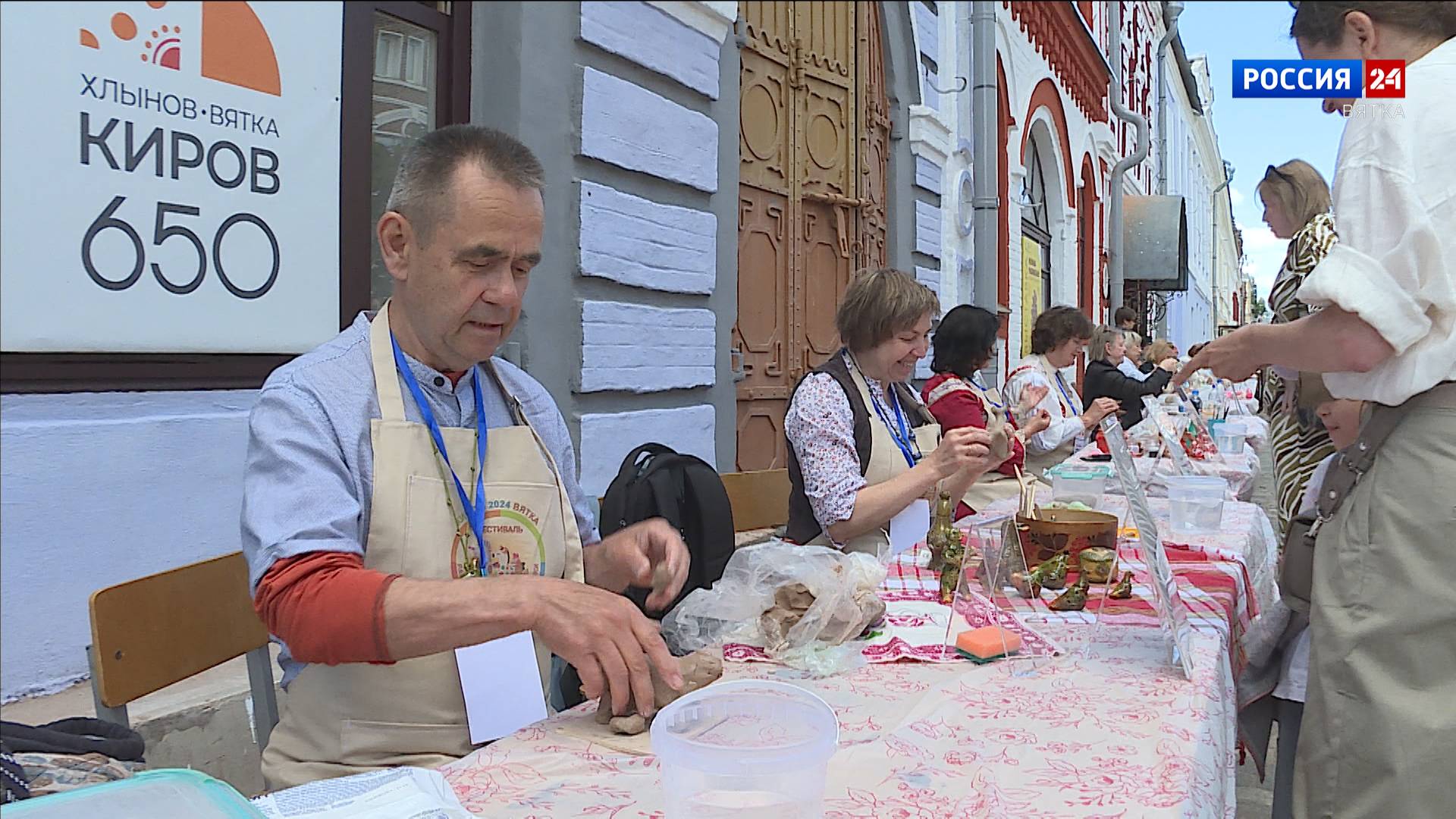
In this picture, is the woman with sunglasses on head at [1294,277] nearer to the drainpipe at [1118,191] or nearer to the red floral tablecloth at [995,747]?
the red floral tablecloth at [995,747]

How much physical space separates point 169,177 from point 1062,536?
2.53m

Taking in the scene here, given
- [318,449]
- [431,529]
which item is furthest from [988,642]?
[318,449]

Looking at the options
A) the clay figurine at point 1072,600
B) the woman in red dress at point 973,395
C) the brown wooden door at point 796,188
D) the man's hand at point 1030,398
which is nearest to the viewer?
the clay figurine at point 1072,600

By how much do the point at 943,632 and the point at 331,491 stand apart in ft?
3.41

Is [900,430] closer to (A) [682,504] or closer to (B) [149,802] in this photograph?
(A) [682,504]

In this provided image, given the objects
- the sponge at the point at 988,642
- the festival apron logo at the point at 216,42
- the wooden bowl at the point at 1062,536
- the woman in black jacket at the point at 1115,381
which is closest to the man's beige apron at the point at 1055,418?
the woman in black jacket at the point at 1115,381

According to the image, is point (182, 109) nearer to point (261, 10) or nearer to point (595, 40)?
point (261, 10)

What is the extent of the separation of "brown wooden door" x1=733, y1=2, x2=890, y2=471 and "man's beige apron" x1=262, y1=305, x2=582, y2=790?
12.7 feet

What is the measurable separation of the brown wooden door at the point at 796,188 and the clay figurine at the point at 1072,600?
365 centimetres

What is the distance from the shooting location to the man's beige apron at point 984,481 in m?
3.85

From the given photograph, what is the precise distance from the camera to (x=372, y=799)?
1.06 meters

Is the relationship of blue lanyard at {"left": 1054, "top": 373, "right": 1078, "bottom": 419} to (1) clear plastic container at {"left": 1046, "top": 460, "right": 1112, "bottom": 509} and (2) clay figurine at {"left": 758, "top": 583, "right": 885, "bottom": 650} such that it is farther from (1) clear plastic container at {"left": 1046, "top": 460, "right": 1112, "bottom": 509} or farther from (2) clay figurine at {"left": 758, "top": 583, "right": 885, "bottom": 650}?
(2) clay figurine at {"left": 758, "top": 583, "right": 885, "bottom": 650}

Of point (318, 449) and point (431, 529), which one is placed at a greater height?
point (318, 449)

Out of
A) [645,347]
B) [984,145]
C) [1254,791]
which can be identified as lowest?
[1254,791]
